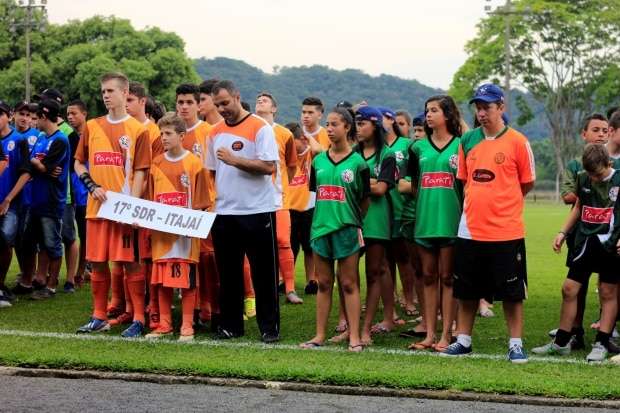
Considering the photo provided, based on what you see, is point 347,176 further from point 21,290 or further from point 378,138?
point 21,290

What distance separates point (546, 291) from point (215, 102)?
6.06 m

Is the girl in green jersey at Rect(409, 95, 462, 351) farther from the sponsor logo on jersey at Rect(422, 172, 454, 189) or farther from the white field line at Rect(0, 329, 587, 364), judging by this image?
the white field line at Rect(0, 329, 587, 364)

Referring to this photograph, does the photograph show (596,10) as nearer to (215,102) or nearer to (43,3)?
(43,3)

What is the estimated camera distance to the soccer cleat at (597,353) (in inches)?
324

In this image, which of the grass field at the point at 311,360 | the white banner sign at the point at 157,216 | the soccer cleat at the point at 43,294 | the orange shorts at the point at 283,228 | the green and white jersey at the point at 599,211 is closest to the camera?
the grass field at the point at 311,360

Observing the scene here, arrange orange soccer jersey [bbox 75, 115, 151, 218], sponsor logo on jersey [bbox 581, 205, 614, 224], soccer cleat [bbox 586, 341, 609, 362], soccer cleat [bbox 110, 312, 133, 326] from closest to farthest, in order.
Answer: soccer cleat [bbox 586, 341, 609, 362] → sponsor logo on jersey [bbox 581, 205, 614, 224] → orange soccer jersey [bbox 75, 115, 151, 218] → soccer cleat [bbox 110, 312, 133, 326]

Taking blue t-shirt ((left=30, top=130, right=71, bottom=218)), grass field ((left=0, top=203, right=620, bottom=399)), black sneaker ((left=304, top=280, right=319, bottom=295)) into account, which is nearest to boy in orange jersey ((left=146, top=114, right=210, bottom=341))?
grass field ((left=0, top=203, right=620, bottom=399))

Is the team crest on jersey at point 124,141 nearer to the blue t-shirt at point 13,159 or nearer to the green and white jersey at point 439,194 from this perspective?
the blue t-shirt at point 13,159

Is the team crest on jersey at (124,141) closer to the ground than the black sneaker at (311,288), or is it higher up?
higher up

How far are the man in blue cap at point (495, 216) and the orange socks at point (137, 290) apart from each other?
2.95 meters

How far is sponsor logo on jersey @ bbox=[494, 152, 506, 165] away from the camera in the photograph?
318 inches

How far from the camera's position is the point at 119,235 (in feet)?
30.7

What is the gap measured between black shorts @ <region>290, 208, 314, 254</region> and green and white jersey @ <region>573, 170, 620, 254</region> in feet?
15.2

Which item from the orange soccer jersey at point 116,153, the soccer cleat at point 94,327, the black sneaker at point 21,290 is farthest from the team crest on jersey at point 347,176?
the black sneaker at point 21,290
